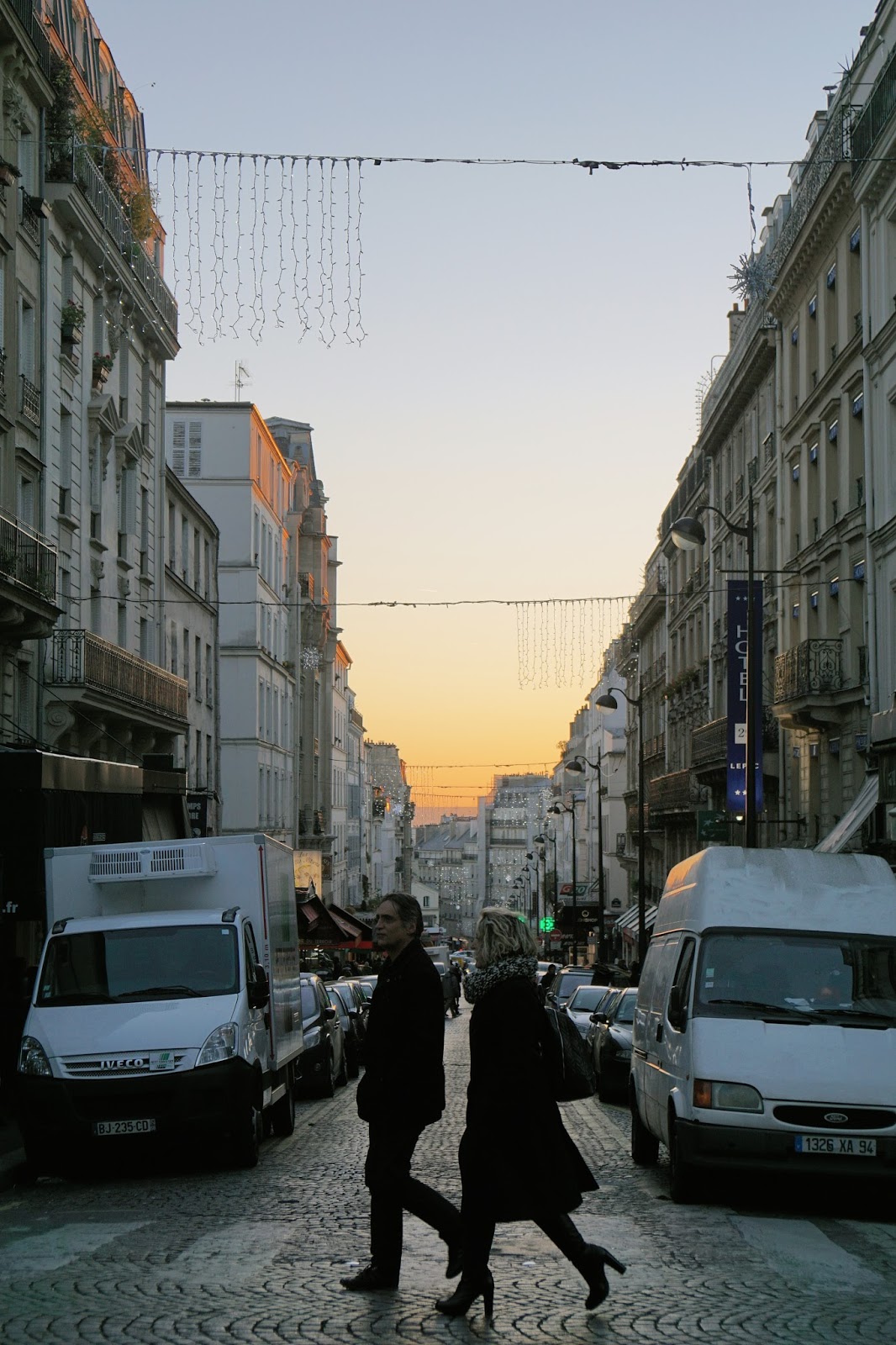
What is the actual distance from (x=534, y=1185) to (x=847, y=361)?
2807 cm

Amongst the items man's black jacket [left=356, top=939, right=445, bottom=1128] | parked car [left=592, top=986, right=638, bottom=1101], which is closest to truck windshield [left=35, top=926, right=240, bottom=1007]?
man's black jacket [left=356, top=939, right=445, bottom=1128]

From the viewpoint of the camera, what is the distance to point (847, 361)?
108ft

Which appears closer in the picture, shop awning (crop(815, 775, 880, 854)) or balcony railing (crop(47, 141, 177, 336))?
shop awning (crop(815, 775, 880, 854))

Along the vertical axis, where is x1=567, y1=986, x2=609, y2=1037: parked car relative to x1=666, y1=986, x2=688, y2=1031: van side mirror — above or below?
below

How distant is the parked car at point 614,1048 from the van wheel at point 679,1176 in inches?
368

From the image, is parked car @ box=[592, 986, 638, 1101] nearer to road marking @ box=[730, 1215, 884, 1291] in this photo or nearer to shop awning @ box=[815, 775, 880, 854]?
shop awning @ box=[815, 775, 880, 854]

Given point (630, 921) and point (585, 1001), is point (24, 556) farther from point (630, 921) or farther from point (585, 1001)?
point (630, 921)

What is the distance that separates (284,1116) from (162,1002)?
10.6ft

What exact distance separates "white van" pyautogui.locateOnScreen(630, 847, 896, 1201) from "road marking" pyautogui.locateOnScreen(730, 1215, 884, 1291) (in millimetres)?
654

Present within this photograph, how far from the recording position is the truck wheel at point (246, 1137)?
13.3m

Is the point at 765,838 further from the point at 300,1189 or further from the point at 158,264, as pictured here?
the point at 300,1189

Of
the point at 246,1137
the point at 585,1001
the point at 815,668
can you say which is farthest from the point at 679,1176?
the point at 815,668

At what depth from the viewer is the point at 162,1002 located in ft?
45.2

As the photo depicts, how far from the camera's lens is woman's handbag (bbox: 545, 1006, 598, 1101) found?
24.0 ft
